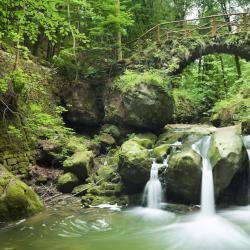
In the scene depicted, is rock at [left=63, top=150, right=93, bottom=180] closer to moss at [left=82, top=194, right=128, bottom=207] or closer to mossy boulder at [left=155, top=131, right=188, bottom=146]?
moss at [left=82, top=194, right=128, bottom=207]

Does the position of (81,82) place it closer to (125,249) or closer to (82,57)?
(82,57)

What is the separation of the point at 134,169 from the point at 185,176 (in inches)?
61.4

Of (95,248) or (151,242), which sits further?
(151,242)

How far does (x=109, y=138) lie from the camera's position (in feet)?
49.8

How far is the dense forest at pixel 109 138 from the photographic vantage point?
8.19m

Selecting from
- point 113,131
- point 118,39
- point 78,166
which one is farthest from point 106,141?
point 118,39

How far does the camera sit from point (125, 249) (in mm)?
7078

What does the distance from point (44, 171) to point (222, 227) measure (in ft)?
21.1

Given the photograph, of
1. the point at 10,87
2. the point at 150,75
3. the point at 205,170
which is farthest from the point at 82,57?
the point at 205,170

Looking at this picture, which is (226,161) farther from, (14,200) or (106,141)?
(106,141)

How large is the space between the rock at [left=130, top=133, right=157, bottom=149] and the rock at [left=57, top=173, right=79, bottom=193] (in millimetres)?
2802

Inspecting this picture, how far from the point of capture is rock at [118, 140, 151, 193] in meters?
10.7

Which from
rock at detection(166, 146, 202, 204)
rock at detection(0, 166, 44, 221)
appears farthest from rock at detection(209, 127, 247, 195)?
rock at detection(0, 166, 44, 221)

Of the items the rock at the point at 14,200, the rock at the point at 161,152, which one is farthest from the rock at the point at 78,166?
the rock at the point at 14,200
